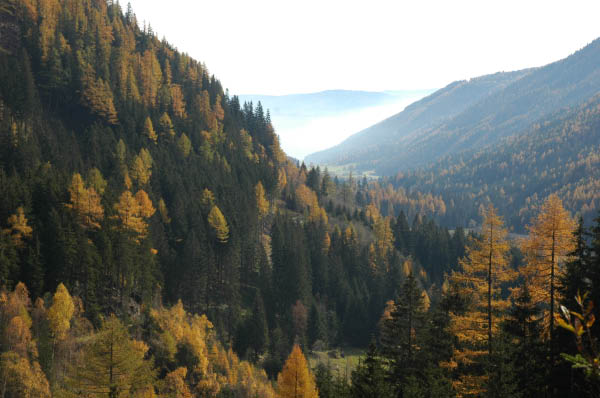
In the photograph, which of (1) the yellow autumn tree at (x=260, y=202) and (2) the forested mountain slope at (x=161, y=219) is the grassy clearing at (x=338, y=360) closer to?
(2) the forested mountain slope at (x=161, y=219)

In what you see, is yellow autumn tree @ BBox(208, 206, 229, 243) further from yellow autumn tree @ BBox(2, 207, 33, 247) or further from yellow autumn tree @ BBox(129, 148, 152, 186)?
yellow autumn tree @ BBox(2, 207, 33, 247)

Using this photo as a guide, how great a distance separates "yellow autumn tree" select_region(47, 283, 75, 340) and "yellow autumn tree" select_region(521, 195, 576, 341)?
4686 cm

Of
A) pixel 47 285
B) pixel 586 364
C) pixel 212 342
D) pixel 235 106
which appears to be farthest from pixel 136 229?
pixel 235 106

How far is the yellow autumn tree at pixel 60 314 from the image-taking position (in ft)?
153

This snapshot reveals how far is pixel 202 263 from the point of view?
8375 centimetres

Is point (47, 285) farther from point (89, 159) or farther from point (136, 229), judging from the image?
point (89, 159)

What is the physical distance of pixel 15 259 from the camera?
5222cm

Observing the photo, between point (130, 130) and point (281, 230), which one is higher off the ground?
point (130, 130)

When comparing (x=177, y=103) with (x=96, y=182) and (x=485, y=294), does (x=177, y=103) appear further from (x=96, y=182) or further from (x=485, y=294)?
(x=485, y=294)

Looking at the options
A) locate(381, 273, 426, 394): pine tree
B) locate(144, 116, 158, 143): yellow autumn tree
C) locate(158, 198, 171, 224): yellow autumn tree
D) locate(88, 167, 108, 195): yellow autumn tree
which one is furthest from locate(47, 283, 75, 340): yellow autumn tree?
locate(144, 116, 158, 143): yellow autumn tree

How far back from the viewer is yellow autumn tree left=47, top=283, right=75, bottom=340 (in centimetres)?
4678

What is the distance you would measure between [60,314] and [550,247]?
49152 mm

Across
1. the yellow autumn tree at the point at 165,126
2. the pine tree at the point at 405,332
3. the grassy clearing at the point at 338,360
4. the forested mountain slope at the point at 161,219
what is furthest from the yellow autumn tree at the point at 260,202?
the pine tree at the point at 405,332

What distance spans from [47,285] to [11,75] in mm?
67761
